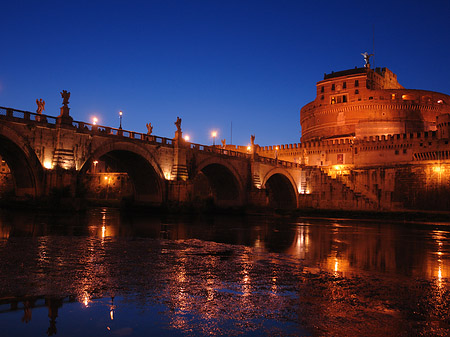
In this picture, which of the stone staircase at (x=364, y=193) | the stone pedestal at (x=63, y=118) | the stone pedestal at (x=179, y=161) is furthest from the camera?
the stone staircase at (x=364, y=193)

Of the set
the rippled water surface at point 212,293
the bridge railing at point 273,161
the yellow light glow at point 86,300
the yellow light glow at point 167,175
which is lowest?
the rippled water surface at point 212,293

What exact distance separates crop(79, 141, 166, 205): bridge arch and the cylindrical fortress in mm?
46937

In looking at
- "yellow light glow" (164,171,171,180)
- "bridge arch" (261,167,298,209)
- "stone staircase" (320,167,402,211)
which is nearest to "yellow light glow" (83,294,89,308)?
"yellow light glow" (164,171,171,180)

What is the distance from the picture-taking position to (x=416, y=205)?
48.6m

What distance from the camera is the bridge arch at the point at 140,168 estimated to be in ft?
103

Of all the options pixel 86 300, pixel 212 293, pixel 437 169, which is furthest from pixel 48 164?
pixel 437 169

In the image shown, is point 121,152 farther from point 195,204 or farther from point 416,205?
point 416,205

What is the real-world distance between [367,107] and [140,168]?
5178 centimetres

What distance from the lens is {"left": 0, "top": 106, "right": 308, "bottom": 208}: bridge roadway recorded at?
24.9m

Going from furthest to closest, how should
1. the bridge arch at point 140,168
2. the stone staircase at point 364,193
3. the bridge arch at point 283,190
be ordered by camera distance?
the bridge arch at point 283,190 < the stone staircase at point 364,193 < the bridge arch at point 140,168

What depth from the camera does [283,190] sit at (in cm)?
5766

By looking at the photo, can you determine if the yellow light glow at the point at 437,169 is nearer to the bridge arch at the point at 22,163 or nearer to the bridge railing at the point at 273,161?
the bridge railing at the point at 273,161

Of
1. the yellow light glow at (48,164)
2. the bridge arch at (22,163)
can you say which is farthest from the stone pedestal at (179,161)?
the bridge arch at (22,163)

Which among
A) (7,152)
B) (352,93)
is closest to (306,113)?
(352,93)
